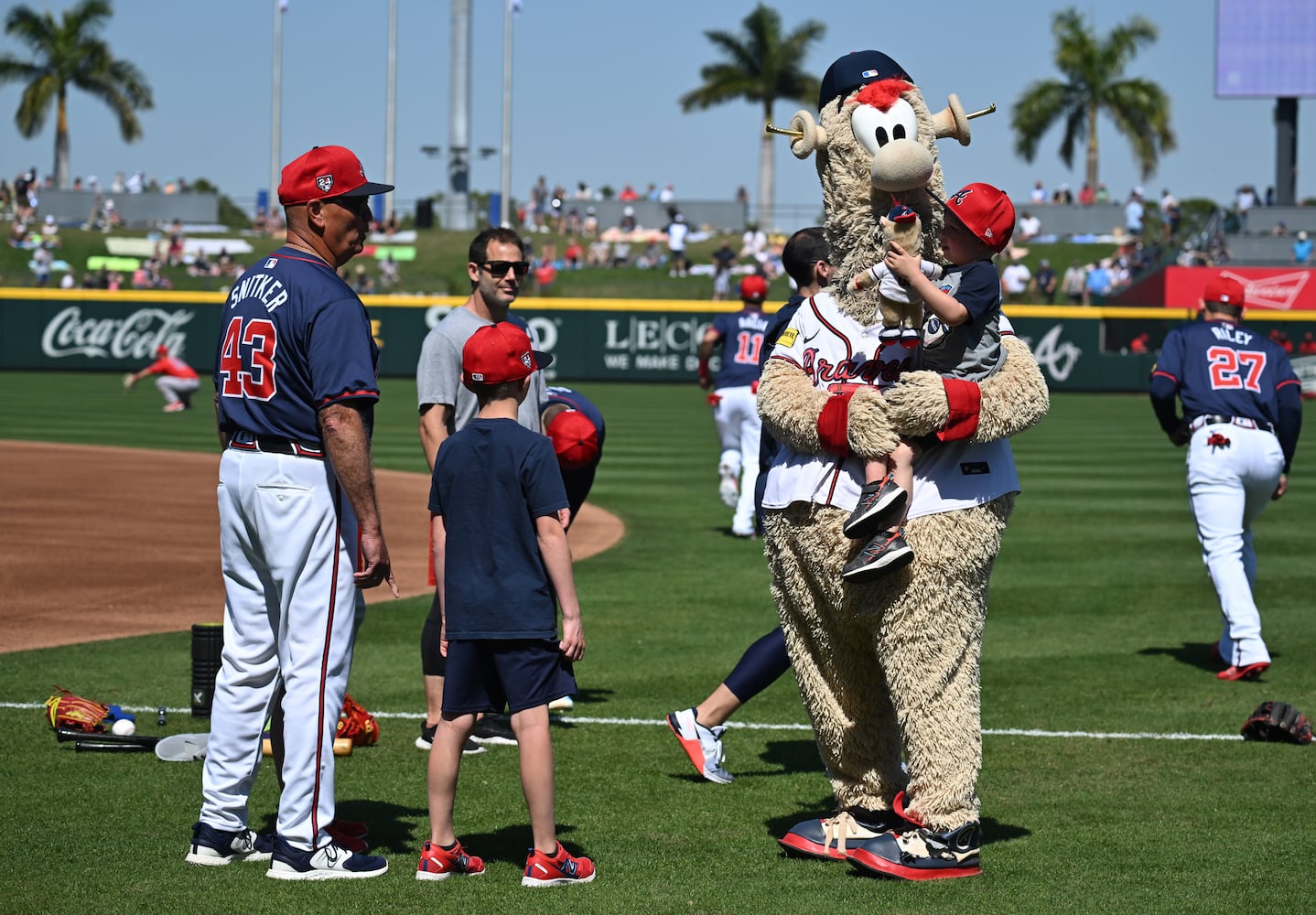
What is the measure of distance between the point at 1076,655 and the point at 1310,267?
34.3 metres

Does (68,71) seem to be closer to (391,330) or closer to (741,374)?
(391,330)

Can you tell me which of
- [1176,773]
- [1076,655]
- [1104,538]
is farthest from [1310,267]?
[1176,773]

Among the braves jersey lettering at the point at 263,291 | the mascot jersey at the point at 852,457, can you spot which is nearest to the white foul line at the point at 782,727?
the mascot jersey at the point at 852,457

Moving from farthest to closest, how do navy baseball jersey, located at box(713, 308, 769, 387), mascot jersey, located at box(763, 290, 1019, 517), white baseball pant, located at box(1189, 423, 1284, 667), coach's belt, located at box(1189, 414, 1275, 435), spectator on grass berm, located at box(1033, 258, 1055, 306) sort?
spectator on grass berm, located at box(1033, 258, 1055, 306), navy baseball jersey, located at box(713, 308, 769, 387), coach's belt, located at box(1189, 414, 1275, 435), white baseball pant, located at box(1189, 423, 1284, 667), mascot jersey, located at box(763, 290, 1019, 517)

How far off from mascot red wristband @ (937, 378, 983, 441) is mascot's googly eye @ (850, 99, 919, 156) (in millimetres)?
841

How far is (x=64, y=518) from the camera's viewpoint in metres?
14.0

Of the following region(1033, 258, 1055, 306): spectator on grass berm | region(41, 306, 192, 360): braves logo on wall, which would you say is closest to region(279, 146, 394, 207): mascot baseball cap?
region(41, 306, 192, 360): braves logo on wall

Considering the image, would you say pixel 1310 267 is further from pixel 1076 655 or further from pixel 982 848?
pixel 982 848

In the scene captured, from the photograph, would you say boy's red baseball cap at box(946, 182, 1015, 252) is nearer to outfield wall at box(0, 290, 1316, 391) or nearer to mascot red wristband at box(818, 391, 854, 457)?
mascot red wristband at box(818, 391, 854, 457)

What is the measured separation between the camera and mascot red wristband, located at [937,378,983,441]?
15.9ft

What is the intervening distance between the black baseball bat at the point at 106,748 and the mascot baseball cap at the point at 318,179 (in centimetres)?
273

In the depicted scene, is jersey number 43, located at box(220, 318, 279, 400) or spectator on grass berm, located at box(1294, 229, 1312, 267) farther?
spectator on grass berm, located at box(1294, 229, 1312, 267)

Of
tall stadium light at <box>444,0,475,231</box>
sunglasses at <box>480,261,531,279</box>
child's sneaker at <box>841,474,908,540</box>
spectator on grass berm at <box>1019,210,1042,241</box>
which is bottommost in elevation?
child's sneaker at <box>841,474,908,540</box>

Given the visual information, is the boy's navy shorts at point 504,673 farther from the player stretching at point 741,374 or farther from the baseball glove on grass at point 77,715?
the player stretching at point 741,374
